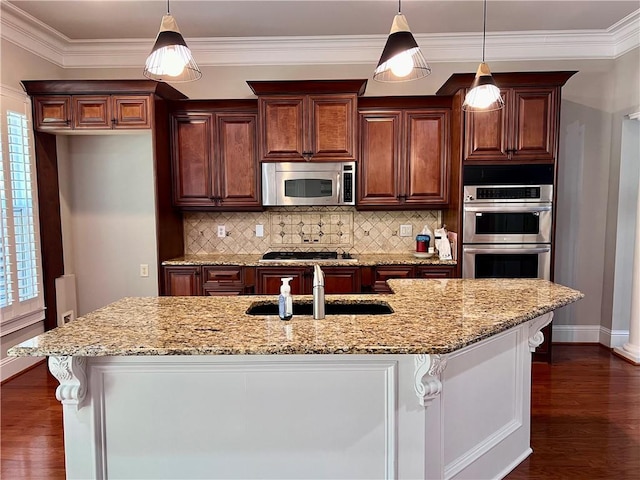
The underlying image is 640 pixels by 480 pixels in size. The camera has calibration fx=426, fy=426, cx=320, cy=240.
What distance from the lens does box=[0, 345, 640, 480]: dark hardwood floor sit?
2.34 meters

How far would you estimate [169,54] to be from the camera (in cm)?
199

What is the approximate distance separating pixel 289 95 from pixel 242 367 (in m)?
2.81

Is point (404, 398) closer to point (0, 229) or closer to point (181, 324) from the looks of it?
point (181, 324)

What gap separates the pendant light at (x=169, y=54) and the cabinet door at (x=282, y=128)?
6.10 ft

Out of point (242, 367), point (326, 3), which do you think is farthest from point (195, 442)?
point (326, 3)

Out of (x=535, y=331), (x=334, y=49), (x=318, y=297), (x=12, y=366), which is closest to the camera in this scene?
(x=318, y=297)

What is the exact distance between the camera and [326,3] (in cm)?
344

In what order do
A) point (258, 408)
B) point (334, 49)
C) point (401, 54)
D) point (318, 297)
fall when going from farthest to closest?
point (334, 49) < point (401, 54) < point (318, 297) < point (258, 408)

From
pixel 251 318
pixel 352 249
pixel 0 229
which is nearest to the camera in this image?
pixel 251 318

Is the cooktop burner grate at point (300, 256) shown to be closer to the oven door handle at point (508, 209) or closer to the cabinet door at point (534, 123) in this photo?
the oven door handle at point (508, 209)

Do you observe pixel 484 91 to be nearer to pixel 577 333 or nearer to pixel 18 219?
pixel 577 333

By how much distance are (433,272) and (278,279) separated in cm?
140

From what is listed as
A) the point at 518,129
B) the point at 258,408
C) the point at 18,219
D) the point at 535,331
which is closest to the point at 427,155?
the point at 518,129

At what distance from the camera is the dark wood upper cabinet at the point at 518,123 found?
3666mm
